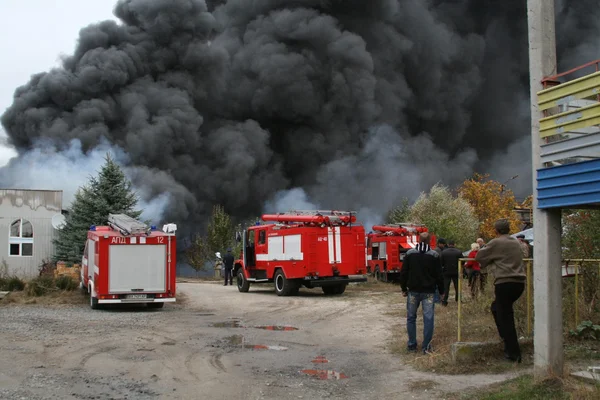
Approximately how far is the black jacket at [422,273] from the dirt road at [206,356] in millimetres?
953

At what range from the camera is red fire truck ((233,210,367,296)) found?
18469mm

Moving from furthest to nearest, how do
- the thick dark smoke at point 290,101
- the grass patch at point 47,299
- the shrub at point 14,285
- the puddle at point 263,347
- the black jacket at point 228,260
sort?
the thick dark smoke at point 290,101 < the black jacket at point 228,260 < the shrub at point 14,285 < the grass patch at point 47,299 < the puddle at point 263,347

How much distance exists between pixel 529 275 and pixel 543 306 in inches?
77.1

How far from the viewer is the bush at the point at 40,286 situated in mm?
17047

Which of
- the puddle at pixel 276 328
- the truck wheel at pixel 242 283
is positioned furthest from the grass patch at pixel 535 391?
the truck wheel at pixel 242 283

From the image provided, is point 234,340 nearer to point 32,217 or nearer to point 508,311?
point 508,311

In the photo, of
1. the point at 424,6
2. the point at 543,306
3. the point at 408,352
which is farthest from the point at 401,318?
the point at 424,6

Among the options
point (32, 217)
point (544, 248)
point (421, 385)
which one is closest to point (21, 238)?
point (32, 217)

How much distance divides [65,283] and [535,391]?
1483 cm

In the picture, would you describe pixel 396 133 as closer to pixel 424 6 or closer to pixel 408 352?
pixel 424 6

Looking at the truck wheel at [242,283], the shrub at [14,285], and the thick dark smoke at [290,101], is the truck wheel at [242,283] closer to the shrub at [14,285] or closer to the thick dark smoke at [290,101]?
the shrub at [14,285]

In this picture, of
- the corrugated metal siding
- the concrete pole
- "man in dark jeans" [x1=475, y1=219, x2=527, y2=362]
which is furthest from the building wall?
the corrugated metal siding

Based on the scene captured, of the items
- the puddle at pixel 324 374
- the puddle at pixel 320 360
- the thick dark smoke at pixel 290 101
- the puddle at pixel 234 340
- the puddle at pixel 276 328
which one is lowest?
the puddle at pixel 276 328

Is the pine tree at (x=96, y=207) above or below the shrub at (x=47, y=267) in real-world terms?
above
